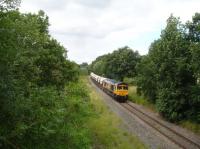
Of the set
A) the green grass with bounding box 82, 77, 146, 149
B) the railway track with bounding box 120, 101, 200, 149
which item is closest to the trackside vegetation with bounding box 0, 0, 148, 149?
the green grass with bounding box 82, 77, 146, 149

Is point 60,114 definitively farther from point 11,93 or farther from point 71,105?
point 71,105

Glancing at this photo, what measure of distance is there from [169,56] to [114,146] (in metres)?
13.4

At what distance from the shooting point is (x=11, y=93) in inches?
333

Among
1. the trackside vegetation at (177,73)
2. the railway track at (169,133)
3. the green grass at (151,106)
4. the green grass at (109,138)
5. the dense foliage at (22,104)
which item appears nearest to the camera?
the dense foliage at (22,104)

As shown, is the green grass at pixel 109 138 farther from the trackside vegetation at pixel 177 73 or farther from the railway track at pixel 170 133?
the trackside vegetation at pixel 177 73

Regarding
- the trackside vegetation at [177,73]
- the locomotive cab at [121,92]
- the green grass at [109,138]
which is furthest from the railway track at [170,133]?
the locomotive cab at [121,92]

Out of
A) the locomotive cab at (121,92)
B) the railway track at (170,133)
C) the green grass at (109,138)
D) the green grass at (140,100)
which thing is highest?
the locomotive cab at (121,92)

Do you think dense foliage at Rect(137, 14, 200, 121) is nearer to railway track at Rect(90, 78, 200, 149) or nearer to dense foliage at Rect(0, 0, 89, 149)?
railway track at Rect(90, 78, 200, 149)

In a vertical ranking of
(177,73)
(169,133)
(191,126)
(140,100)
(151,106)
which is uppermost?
(177,73)

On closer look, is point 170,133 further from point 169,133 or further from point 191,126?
point 191,126

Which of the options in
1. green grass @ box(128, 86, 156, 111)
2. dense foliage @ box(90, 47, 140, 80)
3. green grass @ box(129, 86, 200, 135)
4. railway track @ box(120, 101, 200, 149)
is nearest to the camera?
railway track @ box(120, 101, 200, 149)

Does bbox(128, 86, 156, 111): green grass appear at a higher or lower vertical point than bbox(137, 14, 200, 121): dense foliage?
lower

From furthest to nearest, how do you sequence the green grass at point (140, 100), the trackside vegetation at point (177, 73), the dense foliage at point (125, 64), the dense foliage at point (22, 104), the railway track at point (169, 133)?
the dense foliage at point (125, 64) → the green grass at point (140, 100) → the trackside vegetation at point (177, 73) → the railway track at point (169, 133) → the dense foliage at point (22, 104)

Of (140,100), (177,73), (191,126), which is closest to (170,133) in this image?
(191,126)
